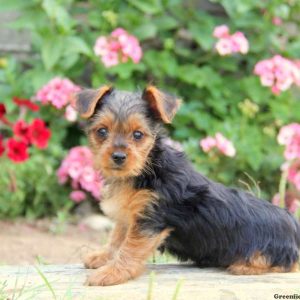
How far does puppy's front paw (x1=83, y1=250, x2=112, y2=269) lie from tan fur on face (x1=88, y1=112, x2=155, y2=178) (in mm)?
701

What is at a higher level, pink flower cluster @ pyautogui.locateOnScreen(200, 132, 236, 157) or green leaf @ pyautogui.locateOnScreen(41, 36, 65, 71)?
green leaf @ pyautogui.locateOnScreen(41, 36, 65, 71)

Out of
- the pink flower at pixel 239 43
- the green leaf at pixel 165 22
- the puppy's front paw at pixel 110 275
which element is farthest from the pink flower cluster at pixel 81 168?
the puppy's front paw at pixel 110 275

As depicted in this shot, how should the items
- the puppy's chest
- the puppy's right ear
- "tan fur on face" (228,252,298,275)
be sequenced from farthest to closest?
1. "tan fur on face" (228,252,298,275)
2. the puppy's right ear
3. the puppy's chest

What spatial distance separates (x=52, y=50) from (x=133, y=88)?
3.76 feet

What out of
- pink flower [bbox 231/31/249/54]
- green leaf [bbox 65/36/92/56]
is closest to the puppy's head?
green leaf [bbox 65/36/92/56]

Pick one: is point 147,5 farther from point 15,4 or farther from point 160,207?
point 160,207

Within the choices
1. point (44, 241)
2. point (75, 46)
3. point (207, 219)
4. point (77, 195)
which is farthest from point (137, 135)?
point (77, 195)

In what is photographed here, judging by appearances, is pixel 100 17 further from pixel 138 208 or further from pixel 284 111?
pixel 138 208

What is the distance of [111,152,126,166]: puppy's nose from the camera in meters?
4.40

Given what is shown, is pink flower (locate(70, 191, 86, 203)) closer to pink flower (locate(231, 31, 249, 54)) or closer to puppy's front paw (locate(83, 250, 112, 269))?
pink flower (locate(231, 31, 249, 54))

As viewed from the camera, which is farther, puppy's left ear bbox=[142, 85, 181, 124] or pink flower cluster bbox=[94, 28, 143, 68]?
pink flower cluster bbox=[94, 28, 143, 68]

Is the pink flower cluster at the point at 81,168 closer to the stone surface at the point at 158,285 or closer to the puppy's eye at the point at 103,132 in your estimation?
the stone surface at the point at 158,285

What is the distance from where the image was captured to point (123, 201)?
15.0 ft

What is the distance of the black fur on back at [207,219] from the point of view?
4594 mm
